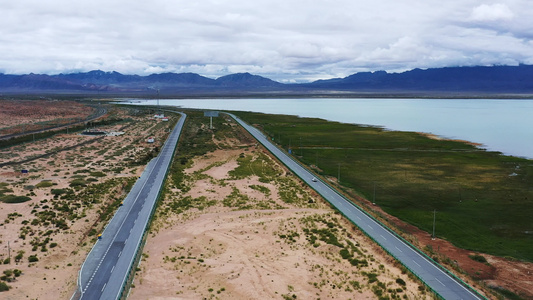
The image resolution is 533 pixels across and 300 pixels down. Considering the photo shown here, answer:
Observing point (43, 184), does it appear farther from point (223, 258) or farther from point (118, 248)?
point (223, 258)

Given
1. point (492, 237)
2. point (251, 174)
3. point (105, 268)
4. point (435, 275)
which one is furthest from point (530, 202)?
point (105, 268)

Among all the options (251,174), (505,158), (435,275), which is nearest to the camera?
(435,275)

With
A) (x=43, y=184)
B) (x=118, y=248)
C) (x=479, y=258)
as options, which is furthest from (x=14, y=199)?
(x=479, y=258)

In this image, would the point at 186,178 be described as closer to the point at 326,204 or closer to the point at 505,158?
the point at 326,204

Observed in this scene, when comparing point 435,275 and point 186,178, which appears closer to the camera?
point 435,275

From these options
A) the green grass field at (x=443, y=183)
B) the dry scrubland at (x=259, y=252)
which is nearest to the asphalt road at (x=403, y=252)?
the dry scrubland at (x=259, y=252)
